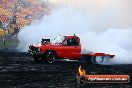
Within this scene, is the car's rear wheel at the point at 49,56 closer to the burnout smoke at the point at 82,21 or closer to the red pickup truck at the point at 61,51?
the red pickup truck at the point at 61,51

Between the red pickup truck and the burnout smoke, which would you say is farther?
the burnout smoke

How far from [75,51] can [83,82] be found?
1146 centimetres

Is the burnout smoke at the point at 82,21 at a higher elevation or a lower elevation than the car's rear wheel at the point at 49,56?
higher

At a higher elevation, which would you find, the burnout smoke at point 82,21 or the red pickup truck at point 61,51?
the burnout smoke at point 82,21

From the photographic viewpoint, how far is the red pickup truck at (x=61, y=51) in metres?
29.2

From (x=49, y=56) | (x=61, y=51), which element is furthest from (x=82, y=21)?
(x=49, y=56)

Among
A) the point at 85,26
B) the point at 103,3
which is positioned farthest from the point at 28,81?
the point at 103,3

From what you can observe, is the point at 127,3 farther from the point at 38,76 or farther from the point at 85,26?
the point at 38,76

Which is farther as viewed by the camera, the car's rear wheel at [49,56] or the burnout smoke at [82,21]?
the burnout smoke at [82,21]

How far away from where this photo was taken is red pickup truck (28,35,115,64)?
95.8ft

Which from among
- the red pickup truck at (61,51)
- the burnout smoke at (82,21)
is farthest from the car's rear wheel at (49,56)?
the burnout smoke at (82,21)

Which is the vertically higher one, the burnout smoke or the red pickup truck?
the burnout smoke

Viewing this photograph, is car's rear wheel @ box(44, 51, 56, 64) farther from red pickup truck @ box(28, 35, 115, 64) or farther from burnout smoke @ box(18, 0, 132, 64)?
burnout smoke @ box(18, 0, 132, 64)

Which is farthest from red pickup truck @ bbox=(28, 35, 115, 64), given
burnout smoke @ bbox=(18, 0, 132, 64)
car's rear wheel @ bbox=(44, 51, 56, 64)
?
burnout smoke @ bbox=(18, 0, 132, 64)
